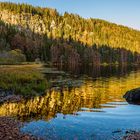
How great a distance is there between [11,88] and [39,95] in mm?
3787

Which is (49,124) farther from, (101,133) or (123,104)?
(123,104)

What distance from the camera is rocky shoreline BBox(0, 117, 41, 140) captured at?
70.5 feet

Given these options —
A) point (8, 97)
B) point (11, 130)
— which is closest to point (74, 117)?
point (11, 130)

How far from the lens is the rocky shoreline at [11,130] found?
70.5 ft

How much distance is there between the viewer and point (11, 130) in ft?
76.4

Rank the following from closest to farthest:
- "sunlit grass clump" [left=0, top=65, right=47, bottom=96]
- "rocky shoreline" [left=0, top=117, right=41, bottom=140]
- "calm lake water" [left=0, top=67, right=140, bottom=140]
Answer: "rocky shoreline" [left=0, top=117, right=41, bottom=140] < "calm lake water" [left=0, top=67, right=140, bottom=140] < "sunlit grass clump" [left=0, top=65, right=47, bottom=96]

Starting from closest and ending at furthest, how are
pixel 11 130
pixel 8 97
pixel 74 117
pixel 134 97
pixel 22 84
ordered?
pixel 11 130 → pixel 74 117 → pixel 8 97 → pixel 134 97 → pixel 22 84

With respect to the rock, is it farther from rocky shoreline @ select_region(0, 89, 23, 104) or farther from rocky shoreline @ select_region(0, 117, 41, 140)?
rocky shoreline @ select_region(0, 117, 41, 140)

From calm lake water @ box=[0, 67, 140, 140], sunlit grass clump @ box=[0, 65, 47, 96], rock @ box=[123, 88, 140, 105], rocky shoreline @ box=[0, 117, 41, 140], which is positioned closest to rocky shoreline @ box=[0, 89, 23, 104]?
sunlit grass clump @ box=[0, 65, 47, 96]

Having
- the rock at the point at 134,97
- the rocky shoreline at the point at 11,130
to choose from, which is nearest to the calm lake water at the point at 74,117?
the rocky shoreline at the point at 11,130

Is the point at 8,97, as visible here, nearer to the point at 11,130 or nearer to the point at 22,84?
the point at 22,84

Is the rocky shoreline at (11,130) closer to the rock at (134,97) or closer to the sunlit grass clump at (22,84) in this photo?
the sunlit grass clump at (22,84)

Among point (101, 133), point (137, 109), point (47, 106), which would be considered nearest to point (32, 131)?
point (101, 133)

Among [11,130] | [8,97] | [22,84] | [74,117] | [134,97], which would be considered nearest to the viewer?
[11,130]
